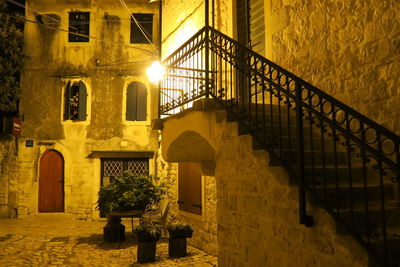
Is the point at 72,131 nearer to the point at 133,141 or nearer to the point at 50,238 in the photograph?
the point at 133,141

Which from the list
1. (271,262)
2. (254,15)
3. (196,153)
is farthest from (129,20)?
(271,262)

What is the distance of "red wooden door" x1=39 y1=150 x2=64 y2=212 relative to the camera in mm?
11969

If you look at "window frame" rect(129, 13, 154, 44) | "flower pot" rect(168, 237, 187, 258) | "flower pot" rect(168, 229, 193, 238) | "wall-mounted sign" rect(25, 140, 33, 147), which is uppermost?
"window frame" rect(129, 13, 154, 44)

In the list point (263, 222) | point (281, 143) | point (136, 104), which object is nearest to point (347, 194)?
point (281, 143)

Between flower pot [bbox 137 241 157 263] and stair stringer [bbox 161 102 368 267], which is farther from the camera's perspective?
flower pot [bbox 137 241 157 263]

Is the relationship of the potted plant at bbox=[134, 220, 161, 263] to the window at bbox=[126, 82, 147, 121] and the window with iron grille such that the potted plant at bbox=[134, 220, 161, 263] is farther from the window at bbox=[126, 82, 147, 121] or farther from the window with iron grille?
the window at bbox=[126, 82, 147, 121]

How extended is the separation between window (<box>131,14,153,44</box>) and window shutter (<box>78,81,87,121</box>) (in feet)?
7.90

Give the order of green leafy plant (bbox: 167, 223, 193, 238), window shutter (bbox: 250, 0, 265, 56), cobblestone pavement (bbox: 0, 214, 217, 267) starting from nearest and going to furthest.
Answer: cobblestone pavement (bbox: 0, 214, 217, 267) < green leafy plant (bbox: 167, 223, 193, 238) < window shutter (bbox: 250, 0, 265, 56)

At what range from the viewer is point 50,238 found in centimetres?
859

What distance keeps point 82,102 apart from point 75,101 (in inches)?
13.4

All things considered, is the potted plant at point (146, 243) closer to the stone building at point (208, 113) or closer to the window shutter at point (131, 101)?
the stone building at point (208, 113)

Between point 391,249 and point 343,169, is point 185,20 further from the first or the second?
point 391,249

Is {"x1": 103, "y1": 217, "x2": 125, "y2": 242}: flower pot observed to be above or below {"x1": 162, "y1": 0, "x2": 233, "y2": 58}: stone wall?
below

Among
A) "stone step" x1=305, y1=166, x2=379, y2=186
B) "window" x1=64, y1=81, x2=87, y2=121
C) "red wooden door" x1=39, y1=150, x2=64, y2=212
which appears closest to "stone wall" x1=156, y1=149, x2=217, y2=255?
"stone step" x1=305, y1=166, x2=379, y2=186
